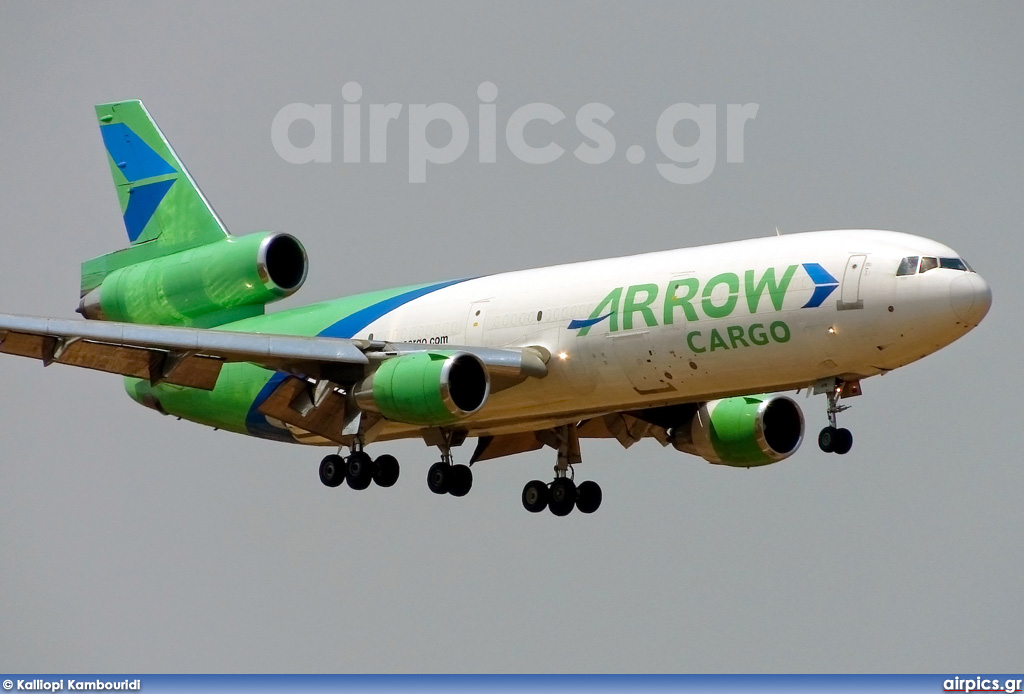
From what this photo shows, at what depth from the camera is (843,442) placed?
34656 millimetres

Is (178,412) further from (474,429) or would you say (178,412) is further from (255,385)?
(474,429)

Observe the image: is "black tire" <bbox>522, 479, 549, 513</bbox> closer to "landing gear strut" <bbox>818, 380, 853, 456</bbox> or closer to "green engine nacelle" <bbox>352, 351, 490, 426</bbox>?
"green engine nacelle" <bbox>352, 351, 490, 426</bbox>

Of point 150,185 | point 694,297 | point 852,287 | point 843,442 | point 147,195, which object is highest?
point 150,185

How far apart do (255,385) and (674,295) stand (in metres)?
11.3

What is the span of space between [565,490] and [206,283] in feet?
32.2

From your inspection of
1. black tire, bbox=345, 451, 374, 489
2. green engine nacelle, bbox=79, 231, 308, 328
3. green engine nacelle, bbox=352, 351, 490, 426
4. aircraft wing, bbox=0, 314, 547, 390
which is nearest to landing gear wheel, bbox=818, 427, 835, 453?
aircraft wing, bbox=0, 314, 547, 390

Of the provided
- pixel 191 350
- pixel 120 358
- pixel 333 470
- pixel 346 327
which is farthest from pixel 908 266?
pixel 120 358

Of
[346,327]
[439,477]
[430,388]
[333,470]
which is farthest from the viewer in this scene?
[346,327]

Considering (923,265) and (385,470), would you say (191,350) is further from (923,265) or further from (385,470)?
(923,265)

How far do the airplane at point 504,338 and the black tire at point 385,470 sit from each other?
0.05m

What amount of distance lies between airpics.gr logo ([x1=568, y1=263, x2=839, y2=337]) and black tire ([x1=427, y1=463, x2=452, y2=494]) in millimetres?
5599

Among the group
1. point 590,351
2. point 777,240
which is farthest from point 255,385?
point 777,240

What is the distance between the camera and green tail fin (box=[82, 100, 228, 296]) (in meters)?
45.4

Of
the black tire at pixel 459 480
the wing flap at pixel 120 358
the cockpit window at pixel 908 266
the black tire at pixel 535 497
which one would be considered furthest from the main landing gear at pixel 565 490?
the cockpit window at pixel 908 266
